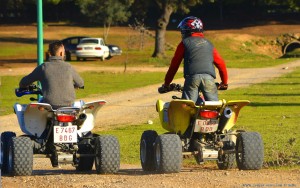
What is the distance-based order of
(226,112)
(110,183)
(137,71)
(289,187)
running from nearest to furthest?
(289,187) < (110,183) < (226,112) < (137,71)

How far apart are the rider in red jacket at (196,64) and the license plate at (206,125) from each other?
0.34 meters

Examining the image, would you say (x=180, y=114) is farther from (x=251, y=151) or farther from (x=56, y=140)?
(x=56, y=140)

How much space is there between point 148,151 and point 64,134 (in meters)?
1.25

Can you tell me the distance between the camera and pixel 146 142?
12.9 m

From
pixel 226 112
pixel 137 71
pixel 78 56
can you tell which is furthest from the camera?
pixel 78 56

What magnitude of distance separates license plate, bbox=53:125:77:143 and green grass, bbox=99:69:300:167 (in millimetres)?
3032

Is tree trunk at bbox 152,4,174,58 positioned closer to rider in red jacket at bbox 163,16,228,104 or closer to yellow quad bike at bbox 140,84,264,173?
rider in red jacket at bbox 163,16,228,104

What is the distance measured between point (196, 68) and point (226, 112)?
30.2 inches

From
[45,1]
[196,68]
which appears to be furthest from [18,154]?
[45,1]

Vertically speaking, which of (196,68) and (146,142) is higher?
(196,68)

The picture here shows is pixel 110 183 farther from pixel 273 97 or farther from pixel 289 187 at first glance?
pixel 273 97

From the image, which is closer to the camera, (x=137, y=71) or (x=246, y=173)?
(x=246, y=173)

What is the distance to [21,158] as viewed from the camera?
12195 millimetres

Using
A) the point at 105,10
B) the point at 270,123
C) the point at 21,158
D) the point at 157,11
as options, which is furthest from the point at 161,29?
the point at 21,158
